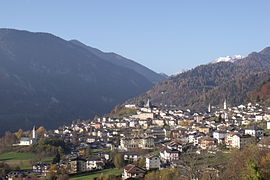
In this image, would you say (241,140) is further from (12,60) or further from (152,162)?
(12,60)

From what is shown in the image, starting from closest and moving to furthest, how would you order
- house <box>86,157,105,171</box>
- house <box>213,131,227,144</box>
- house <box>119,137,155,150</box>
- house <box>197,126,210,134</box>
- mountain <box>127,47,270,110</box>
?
1. house <box>86,157,105,171</box>
2. house <box>213,131,227,144</box>
3. house <box>119,137,155,150</box>
4. house <box>197,126,210,134</box>
5. mountain <box>127,47,270,110</box>

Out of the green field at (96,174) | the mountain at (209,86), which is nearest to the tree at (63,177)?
the green field at (96,174)

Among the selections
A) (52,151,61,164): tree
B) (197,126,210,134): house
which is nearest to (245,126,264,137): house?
(197,126,210,134): house

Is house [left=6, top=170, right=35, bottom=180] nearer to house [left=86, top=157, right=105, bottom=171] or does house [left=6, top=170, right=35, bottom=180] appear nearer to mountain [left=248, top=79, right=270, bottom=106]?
house [left=86, top=157, right=105, bottom=171]

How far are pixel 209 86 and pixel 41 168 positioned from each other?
103m

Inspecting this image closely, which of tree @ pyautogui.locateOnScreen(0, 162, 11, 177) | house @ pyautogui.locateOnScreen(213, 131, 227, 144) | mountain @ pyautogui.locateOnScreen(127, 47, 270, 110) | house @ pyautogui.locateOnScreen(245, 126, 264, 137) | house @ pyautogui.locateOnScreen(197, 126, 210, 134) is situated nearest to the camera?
tree @ pyautogui.locateOnScreen(0, 162, 11, 177)

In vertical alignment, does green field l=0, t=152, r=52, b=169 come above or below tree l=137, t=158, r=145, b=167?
below

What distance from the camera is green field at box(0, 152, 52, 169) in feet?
135

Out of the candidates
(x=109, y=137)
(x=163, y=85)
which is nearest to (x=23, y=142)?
(x=109, y=137)

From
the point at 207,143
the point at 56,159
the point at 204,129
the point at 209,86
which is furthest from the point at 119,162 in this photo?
the point at 209,86

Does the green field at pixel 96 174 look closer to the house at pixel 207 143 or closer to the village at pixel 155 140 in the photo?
the village at pixel 155 140

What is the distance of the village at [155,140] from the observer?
3609 cm

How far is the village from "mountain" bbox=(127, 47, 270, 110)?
19601 millimetres

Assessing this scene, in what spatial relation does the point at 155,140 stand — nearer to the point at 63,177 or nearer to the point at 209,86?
the point at 63,177
